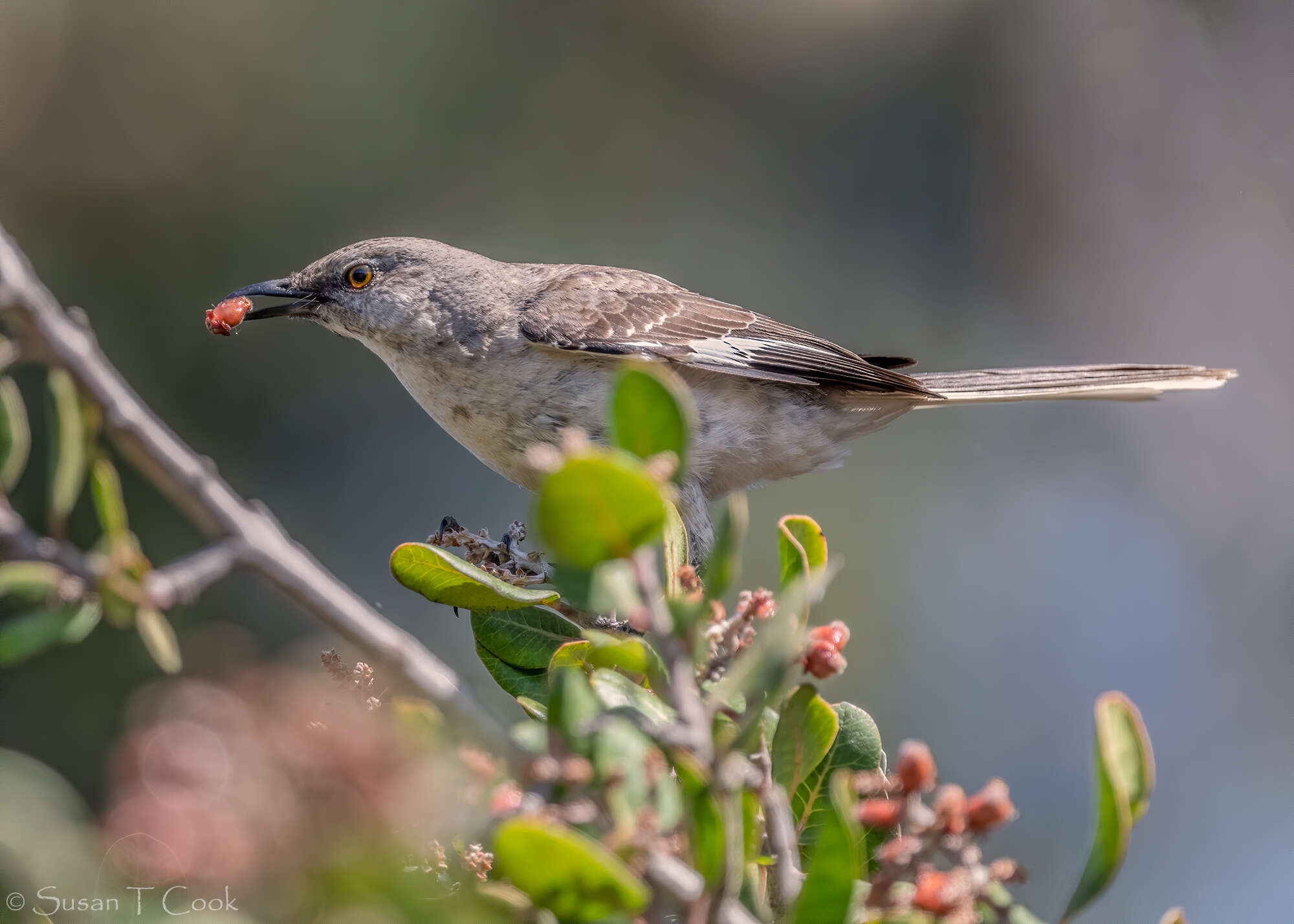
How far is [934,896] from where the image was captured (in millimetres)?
1004

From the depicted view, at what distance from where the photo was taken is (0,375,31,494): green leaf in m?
1.04

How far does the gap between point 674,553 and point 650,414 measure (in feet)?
2.38

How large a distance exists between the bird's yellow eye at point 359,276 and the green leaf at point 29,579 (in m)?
3.44

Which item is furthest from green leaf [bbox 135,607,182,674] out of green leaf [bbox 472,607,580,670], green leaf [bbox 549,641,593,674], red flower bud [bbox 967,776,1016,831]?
green leaf [bbox 472,607,580,670]

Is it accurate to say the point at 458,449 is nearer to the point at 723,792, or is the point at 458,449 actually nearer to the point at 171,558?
the point at 171,558

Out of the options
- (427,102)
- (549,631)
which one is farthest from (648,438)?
(427,102)

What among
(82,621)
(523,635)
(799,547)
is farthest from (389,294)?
(82,621)

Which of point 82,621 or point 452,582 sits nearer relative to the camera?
point 82,621

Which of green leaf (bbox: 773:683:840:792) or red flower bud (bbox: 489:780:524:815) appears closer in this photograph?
red flower bud (bbox: 489:780:524:815)

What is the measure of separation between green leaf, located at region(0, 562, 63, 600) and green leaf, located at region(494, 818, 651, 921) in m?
0.48

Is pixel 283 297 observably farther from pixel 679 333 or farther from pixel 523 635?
pixel 523 635

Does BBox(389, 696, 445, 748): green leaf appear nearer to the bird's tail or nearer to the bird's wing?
the bird's wing

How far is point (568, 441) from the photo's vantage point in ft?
2.92

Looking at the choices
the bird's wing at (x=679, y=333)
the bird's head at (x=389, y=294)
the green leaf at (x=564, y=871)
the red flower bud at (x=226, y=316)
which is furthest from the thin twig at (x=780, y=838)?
the red flower bud at (x=226, y=316)
